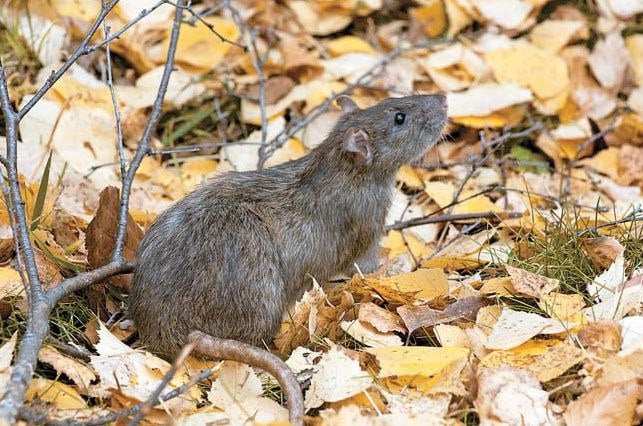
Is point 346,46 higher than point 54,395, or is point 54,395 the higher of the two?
point 346,46

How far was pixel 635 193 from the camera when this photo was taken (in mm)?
5277

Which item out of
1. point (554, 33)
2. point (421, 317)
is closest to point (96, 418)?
point (421, 317)

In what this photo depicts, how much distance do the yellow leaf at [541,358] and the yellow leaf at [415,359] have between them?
4.4 inches

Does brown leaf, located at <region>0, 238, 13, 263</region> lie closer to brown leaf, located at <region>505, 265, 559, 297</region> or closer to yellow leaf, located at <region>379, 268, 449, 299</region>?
yellow leaf, located at <region>379, 268, 449, 299</region>

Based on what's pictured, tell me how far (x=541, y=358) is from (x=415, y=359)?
0.42 metres

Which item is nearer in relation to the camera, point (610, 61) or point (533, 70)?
point (533, 70)

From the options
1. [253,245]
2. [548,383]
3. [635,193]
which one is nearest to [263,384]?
[253,245]

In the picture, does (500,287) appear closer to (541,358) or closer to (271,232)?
(541,358)

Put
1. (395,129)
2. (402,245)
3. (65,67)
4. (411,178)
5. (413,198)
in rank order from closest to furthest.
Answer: (65,67)
(395,129)
(402,245)
(413,198)
(411,178)

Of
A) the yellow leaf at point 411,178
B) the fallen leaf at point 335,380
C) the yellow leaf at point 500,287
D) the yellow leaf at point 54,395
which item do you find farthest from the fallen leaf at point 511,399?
the yellow leaf at point 411,178

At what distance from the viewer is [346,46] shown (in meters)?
6.20

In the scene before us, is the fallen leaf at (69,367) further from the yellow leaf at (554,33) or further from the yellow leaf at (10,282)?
the yellow leaf at (554,33)

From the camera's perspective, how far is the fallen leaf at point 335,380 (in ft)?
9.88

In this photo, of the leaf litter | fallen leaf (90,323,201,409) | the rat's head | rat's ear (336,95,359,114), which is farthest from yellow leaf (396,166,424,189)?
fallen leaf (90,323,201,409)
